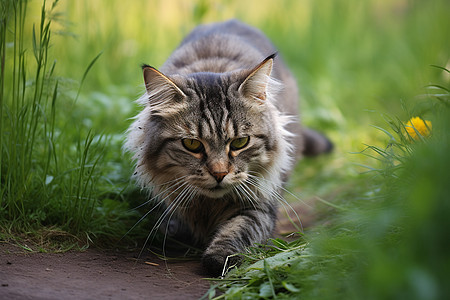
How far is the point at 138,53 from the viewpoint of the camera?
209 inches

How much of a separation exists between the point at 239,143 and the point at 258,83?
35 centimetres

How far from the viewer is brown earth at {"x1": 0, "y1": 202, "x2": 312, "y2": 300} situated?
1.84 m

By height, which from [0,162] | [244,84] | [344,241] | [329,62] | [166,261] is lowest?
[166,261]

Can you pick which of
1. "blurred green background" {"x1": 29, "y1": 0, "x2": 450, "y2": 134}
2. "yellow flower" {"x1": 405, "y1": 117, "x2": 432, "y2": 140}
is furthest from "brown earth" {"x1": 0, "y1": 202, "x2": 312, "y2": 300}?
"blurred green background" {"x1": 29, "y1": 0, "x2": 450, "y2": 134}

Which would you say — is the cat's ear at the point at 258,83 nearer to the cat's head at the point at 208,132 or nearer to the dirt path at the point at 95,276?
the cat's head at the point at 208,132

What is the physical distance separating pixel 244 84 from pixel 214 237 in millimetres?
819

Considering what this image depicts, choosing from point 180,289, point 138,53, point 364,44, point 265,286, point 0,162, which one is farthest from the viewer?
point 364,44

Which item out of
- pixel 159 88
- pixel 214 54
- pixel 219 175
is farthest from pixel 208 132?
pixel 214 54

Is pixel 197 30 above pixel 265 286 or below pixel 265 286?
above

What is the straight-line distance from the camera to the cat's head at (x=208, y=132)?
7.88 feet

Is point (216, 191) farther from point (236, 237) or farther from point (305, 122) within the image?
point (305, 122)

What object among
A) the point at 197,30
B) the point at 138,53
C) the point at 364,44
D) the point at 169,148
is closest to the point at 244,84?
the point at 169,148

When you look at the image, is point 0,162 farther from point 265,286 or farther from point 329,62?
point 329,62

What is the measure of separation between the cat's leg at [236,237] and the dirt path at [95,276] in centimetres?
10
